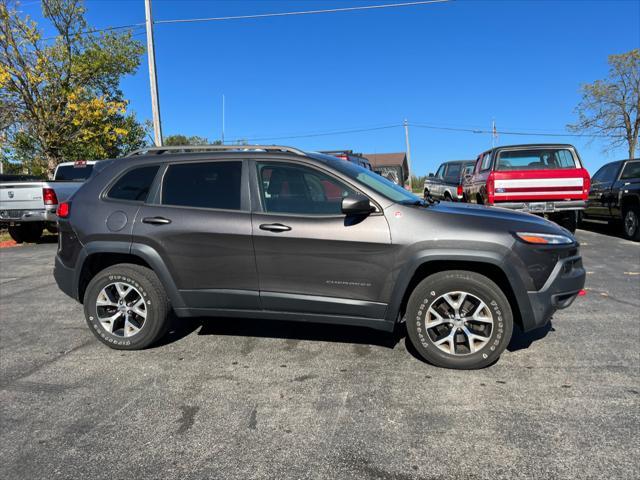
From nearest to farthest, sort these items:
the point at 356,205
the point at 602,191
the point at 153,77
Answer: the point at 356,205 < the point at 602,191 < the point at 153,77

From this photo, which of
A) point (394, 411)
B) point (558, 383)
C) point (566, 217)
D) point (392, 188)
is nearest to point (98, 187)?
point (392, 188)

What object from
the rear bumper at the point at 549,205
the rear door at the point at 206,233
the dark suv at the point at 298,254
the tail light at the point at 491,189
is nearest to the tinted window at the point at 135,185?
the dark suv at the point at 298,254

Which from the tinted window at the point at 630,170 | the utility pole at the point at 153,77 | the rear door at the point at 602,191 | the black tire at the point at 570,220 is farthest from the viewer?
the utility pole at the point at 153,77

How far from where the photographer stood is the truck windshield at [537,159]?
990 cm

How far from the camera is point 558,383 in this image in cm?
339

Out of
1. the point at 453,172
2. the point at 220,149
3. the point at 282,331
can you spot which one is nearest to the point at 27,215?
the point at 220,149

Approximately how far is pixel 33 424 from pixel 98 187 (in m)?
2.21

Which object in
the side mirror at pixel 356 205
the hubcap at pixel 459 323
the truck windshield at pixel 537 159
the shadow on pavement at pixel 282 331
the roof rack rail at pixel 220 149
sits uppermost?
the truck windshield at pixel 537 159

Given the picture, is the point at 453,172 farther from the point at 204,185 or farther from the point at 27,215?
the point at 204,185

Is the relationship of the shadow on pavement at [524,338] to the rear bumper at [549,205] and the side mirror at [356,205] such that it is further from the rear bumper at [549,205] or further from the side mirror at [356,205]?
the rear bumper at [549,205]

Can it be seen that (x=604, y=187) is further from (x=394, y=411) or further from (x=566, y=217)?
(x=394, y=411)

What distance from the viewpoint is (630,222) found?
10516 millimetres

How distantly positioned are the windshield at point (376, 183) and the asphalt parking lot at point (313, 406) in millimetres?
1358

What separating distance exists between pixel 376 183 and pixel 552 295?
1.71m
